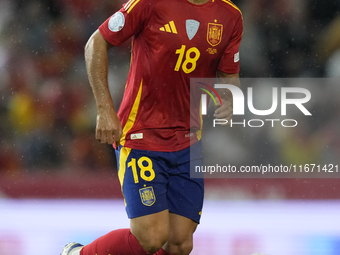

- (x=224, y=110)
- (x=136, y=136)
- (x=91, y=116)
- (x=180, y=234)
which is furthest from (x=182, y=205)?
(x=91, y=116)

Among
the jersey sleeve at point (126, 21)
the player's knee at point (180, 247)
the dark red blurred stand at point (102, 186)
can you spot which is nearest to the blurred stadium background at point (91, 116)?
the dark red blurred stand at point (102, 186)

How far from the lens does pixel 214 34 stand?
8.02 ft

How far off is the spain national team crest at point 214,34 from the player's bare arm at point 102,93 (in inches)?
21.0

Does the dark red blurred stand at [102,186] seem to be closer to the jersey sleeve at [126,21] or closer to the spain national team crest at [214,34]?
the spain national team crest at [214,34]

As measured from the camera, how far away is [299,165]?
16.5 feet

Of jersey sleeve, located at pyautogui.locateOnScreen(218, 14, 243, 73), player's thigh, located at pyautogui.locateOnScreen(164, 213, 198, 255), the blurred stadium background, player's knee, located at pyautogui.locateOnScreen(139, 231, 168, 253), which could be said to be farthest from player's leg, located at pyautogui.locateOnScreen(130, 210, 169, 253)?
the blurred stadium background

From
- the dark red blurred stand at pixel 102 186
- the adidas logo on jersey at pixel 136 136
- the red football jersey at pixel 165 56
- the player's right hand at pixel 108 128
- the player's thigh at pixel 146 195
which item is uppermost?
the red football jersey at pixel 165 56

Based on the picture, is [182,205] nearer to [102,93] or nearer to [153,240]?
[153,240]

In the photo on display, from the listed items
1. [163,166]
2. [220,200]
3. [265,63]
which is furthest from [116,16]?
[265,63]

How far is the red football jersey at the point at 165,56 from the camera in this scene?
2.33m

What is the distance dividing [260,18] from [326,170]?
189cm

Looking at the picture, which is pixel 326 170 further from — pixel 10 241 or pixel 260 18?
pixel 10 241

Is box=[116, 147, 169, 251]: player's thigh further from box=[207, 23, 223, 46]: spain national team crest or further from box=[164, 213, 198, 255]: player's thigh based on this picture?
→ box=[207, 23, 223, 46]: spain national team crest

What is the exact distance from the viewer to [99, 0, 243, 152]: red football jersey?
233 cm
